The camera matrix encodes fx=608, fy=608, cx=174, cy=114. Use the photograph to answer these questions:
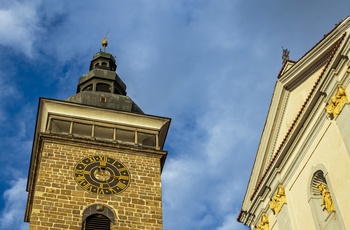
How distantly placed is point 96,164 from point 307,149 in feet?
41.8

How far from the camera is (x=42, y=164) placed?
2536 cm

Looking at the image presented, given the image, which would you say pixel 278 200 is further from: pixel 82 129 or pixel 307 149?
pixel 82 129

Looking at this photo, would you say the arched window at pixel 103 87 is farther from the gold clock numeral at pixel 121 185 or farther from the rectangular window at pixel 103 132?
the gold clock numeral at pixel 121 185

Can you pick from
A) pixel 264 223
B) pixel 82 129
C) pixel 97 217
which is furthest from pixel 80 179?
pixel 264 223

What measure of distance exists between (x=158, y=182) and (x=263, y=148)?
9.13 metres

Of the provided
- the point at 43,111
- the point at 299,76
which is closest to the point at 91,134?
the point at 43,111

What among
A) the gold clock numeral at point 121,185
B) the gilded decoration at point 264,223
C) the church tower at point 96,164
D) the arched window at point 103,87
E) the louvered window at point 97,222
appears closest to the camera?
the gilded decoration at point 264,223

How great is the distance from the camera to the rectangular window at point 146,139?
2877 centimetres

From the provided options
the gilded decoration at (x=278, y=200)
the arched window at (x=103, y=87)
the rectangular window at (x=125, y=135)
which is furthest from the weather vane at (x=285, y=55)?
the arched window at (x=103, y=87)

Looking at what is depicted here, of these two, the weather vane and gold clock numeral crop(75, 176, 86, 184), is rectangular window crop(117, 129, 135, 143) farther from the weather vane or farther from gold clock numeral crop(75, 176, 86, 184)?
the weather vane

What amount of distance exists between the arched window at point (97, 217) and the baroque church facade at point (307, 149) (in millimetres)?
7048

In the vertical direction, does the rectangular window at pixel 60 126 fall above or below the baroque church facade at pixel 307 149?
above

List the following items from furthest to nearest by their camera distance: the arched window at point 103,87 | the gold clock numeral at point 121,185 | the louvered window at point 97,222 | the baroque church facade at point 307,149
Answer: the arched window at point 103,87, the gold clock numeral at point 121,185, the louvered window at point 97,222, the baroque church facade at point 307,149

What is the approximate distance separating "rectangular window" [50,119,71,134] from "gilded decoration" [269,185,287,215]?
547 inches
